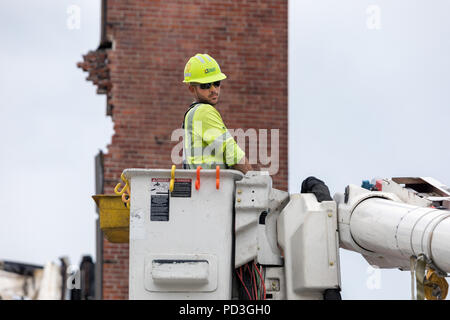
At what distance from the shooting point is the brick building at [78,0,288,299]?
13.0 m

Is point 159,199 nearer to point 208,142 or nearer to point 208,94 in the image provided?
point 208,142

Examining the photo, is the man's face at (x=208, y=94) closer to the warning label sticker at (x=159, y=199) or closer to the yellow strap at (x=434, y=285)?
the warning label sticker at (x=159, y=199)

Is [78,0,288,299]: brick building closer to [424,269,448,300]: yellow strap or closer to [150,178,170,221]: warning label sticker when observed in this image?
[150,178,170,221]: warning label sticker

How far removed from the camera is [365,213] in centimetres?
582

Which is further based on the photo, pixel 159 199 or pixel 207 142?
pixel 207 142

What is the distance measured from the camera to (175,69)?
13.1 metres

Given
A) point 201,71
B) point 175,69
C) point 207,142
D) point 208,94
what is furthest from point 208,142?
point 175,69

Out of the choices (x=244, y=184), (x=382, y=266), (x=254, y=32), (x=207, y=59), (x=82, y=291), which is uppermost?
(x=254, y=32)

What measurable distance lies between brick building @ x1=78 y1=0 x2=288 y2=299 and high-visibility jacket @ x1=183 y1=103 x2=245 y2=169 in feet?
21.2

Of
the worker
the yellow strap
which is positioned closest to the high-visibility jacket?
the worker

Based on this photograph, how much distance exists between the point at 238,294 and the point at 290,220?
58cm

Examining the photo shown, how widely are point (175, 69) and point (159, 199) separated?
7328 mm

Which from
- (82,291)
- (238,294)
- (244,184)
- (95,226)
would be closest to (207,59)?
(244,184)
